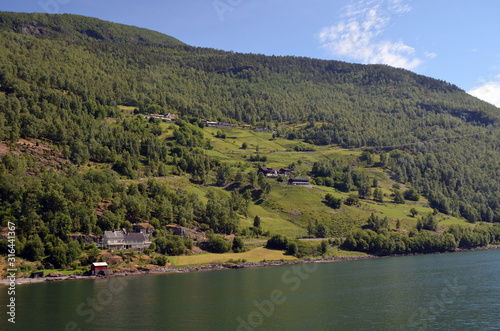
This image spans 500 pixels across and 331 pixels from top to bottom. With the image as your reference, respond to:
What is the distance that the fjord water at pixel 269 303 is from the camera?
43312 millimetres

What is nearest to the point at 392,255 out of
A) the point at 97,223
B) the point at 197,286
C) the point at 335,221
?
the point at 335,221

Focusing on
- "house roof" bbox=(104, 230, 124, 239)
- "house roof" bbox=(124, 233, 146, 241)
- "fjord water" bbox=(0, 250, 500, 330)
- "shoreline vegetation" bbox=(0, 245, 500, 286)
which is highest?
"house roof" bbox=(104, 230, 124, 239)

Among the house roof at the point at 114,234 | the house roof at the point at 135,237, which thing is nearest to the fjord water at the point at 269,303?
the house roof at the point at 114,234

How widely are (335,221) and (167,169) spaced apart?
6743 centimetres

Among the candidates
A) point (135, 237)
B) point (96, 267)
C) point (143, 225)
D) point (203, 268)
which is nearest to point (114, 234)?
point (135, 237)

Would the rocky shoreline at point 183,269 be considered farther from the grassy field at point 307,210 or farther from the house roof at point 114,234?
the grassy field at point 307,210

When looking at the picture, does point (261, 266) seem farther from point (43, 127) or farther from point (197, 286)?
point (43, 127)

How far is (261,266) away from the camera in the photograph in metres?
104

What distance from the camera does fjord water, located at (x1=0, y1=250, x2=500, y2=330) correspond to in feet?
142

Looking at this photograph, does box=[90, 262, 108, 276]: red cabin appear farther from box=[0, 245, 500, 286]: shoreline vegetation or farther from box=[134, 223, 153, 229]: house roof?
box=[134, 223, 153, 229]: house roof

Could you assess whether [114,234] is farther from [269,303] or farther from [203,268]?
[269,303]

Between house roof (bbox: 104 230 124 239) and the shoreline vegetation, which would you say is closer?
the shoreline vegetation

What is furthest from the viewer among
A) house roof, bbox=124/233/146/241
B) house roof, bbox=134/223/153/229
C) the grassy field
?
the grassy field

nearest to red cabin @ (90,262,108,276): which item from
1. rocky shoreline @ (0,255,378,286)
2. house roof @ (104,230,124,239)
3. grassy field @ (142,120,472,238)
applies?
rocky shoreline @ (0,255,378,286)
